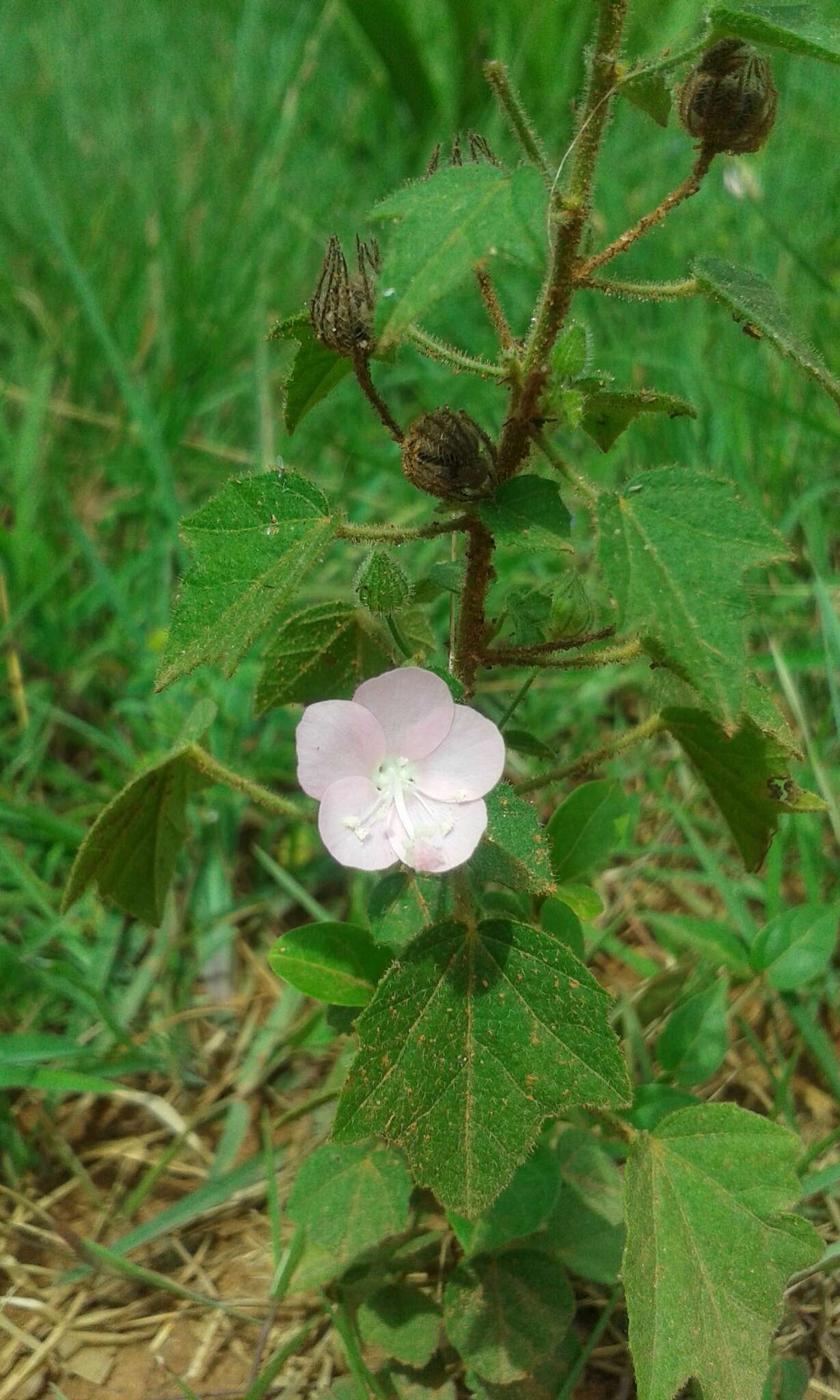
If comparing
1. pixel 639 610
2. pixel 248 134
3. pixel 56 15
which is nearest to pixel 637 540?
pixel 639 610

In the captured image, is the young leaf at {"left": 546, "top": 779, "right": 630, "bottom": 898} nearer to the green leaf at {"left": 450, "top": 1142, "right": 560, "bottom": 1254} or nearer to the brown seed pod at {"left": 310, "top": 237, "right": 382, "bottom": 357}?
the green leaf at {"left": 450, "top": 1142, "right": 560, "bottom": 1254}

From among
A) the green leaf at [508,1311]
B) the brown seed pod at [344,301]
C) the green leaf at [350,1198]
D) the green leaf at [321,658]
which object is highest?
the brown seed pod at [344,301]

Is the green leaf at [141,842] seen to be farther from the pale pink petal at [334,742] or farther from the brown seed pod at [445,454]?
the brown seed pod at [445,454]

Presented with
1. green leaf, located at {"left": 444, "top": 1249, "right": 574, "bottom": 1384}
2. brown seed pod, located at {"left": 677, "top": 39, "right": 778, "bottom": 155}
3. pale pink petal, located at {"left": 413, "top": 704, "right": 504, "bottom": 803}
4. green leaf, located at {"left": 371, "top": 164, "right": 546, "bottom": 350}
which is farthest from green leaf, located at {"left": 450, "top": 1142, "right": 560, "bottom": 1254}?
brown seed pod, located at {"left": 677, "top": 39, "right": 778, "bottom": 155}

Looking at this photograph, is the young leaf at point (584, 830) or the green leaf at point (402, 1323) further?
the young leaf at point (584, 830)

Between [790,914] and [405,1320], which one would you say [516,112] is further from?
[405,1320]

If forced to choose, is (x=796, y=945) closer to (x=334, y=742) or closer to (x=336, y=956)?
(x=336, y=956)

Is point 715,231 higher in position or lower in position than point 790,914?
higher

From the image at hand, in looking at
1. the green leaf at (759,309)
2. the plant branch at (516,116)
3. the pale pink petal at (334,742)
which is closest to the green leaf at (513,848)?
the pale pink petal at (334,742)
